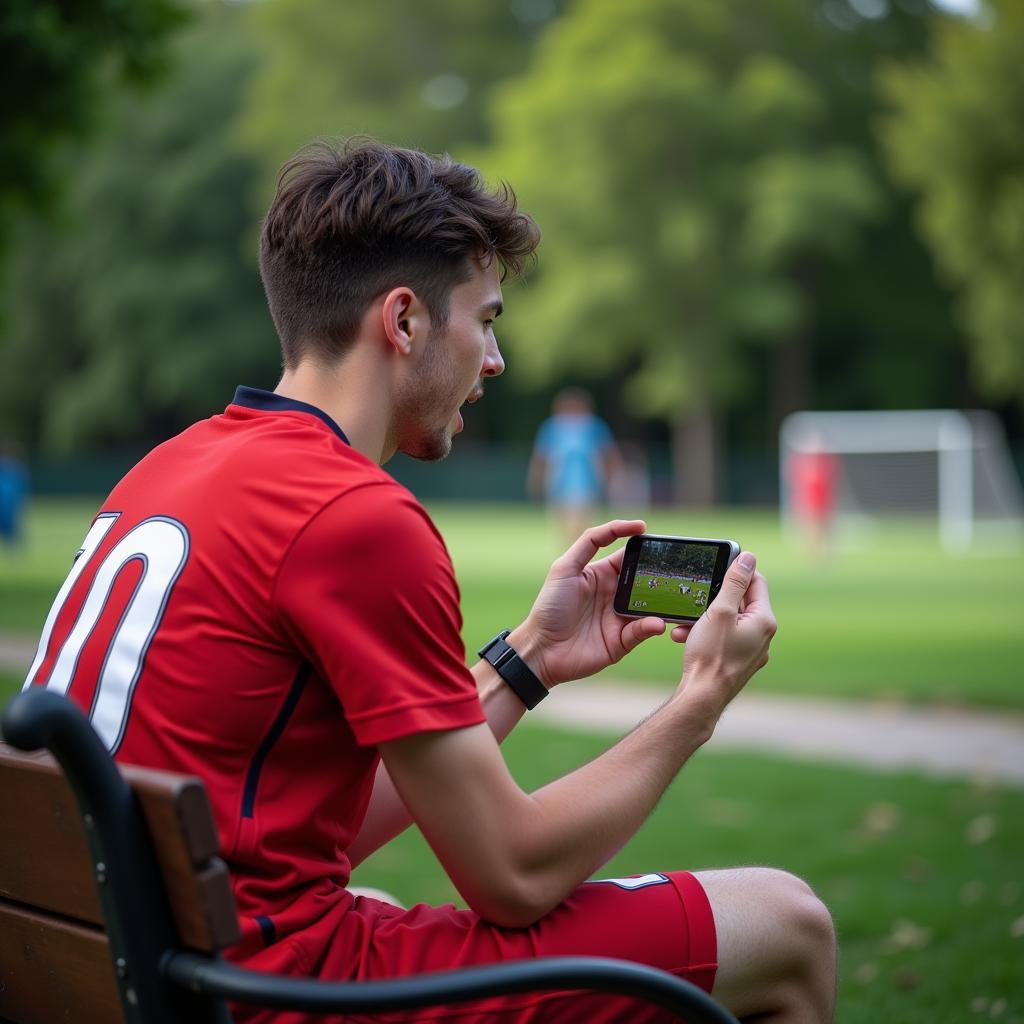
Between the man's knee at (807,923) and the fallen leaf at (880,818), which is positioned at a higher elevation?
the man's knee at (807,923)

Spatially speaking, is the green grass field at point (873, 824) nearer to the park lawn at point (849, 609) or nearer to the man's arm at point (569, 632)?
the park lawn at point (849, 609)

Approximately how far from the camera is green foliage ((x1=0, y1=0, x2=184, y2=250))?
552 inches

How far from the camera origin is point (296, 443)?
2074mm

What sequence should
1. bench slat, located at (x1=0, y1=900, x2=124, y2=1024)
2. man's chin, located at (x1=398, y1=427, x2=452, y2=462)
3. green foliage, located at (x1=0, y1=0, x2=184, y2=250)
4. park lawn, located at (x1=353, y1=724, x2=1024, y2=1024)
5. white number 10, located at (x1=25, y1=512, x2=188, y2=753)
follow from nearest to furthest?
bench slat, located at (x1=0, y1=900, x2=124, y2=1024) → white number 10, located at (x1=25, y1=512, x2=188, y2=753) → man's chin, located at (x1=398, y1=427, x2=452, y2=462) → park lawn, located at (x1=353, y1=724, x2=1024, y2=1024) → green foliage, located at (x1=0, y1=0, x2=184, y2=250)

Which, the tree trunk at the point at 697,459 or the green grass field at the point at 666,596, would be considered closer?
the green grass field at the point at 666,596

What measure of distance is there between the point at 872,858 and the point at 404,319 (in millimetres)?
4244

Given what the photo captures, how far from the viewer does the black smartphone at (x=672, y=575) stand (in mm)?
2588

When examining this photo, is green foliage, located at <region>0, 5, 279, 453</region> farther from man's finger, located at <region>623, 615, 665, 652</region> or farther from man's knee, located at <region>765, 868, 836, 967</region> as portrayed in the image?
man's knee, located at <region>765, 868, 836, 967</region>

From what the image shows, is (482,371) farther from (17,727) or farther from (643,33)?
(643,33)

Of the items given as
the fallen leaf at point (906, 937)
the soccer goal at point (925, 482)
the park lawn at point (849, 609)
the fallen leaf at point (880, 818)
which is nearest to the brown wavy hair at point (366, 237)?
the fallen leaf at point (906, 937)

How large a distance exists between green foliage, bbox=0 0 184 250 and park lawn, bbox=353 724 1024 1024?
30.1ft

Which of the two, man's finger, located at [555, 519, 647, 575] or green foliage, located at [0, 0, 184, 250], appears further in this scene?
green foliage, located at [0, 0, 184, 250]

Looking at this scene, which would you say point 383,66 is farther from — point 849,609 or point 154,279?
point 849,609

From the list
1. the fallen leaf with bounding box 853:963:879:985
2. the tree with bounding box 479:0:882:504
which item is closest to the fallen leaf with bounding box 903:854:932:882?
the fallen leaf with bounding box 853:963:879:985
